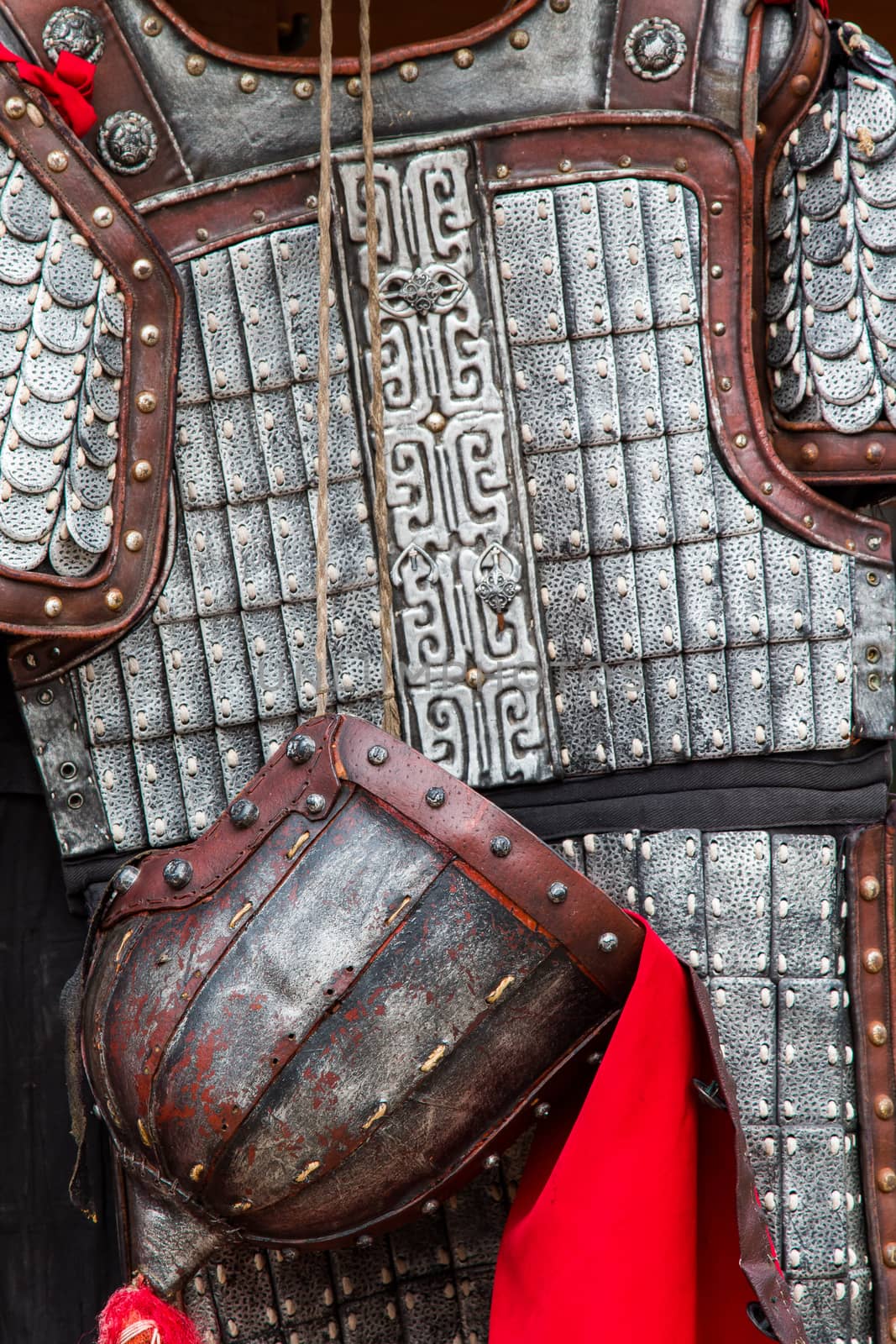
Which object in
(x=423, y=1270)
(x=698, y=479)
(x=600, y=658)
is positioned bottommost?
(x=423, y=1270)

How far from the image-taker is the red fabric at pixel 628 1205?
4.07ft

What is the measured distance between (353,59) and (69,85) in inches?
11.7

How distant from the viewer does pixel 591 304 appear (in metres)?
1.49

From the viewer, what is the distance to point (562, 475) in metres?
1.51

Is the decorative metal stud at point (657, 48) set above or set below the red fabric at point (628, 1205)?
above

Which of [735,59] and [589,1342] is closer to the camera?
[589,1342]

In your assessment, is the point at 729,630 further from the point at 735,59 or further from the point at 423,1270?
the point at 423,1270

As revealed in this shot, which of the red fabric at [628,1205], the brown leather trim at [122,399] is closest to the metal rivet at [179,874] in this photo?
the brown leather trim at [122,399]

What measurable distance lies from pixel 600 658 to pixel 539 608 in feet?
0.28

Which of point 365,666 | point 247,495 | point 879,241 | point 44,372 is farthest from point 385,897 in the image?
point 879,241

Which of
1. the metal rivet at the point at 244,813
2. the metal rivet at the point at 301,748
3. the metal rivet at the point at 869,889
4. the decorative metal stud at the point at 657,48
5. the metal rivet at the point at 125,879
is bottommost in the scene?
the metal rivet at the point at 869,889

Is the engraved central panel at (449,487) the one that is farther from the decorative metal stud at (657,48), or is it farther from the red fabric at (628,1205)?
the red fabric at (628,1205)

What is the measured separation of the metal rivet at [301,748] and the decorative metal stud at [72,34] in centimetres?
77

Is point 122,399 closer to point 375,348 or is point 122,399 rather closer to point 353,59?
point 375,348
